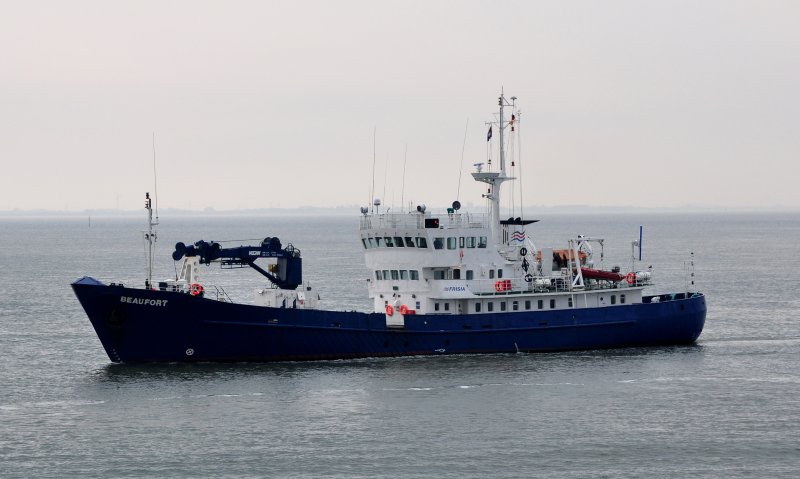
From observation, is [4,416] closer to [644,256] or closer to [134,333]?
[134,333]

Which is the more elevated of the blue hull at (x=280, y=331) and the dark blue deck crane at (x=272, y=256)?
the dark blue deck crane at (x=272, y=256)

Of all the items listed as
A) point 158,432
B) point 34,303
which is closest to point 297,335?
point 158,432

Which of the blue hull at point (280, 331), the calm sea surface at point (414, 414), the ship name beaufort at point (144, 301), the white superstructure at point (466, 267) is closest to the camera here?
the calm sea surface at point (414, 414)

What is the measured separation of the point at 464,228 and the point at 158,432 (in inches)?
733

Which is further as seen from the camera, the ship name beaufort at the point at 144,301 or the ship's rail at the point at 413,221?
the ship's rail at the point at 413,221

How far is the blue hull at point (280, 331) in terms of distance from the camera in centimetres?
4656

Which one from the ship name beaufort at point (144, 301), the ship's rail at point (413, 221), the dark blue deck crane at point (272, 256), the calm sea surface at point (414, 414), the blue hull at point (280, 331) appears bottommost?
the calm sea surface at point (414, 414)

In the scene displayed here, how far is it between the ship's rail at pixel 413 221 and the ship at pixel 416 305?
0.18ft

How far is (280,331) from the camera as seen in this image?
47438mm

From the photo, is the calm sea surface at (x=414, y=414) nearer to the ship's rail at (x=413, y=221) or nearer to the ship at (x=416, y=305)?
the ship at (x=416, y=305)

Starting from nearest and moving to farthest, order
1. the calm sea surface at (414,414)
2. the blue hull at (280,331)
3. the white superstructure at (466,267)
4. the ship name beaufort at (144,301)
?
the calm sea surface at (414,414), the ship name beaufort at (144,301), the blue hull at (280,331), the white superstructure at (466,267)

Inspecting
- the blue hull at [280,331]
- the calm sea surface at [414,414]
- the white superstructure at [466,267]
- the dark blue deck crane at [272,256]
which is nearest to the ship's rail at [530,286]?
the white superstructure at [466,267]

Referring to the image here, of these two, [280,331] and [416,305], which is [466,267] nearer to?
[416,305]

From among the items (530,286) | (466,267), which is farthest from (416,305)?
(530,286)
